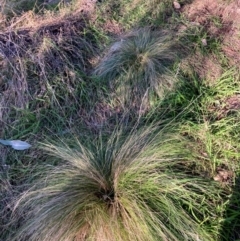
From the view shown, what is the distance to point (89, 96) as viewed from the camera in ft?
9.37

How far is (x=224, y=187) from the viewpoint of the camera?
7.04ft

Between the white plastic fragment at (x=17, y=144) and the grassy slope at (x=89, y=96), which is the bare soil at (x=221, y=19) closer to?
the grassy slope at (x=89, y=96)

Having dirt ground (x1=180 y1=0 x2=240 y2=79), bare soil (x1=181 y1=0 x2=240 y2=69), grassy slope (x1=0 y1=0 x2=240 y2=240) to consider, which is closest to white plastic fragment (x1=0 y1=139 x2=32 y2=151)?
grassy slope (x1=0 y1=0 x2=240 y2=240)

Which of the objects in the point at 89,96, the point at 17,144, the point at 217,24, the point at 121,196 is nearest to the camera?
the point at 121,196

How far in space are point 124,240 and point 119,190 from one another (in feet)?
0.91

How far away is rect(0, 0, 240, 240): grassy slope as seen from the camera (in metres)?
2.33

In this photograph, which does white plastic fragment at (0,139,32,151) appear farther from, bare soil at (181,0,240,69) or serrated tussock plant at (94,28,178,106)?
bare soil at (181,0,240,69)

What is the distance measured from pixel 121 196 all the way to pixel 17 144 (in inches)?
36.7

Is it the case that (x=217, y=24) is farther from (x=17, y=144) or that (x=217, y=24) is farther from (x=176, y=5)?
(x=17, y=144)

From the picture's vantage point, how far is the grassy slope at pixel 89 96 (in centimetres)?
233

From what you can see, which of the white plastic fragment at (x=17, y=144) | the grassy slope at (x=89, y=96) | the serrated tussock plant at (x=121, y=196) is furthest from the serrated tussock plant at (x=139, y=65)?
the white plastic fragment at (x=17, y=144)

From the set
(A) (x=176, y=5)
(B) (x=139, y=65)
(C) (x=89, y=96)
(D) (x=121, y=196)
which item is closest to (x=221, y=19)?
(A) (x=176, y=5)

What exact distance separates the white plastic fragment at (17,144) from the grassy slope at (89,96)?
4 centimetres

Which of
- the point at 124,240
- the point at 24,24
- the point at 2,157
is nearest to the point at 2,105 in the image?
the point at 2,157
